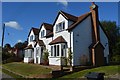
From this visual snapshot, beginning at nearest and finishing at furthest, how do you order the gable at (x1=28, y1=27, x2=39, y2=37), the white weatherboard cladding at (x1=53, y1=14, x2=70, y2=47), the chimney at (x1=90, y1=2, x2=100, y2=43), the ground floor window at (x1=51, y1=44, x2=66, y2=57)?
the white weatherboard cladding at (x1=53, y1=14, x2=70, y2=47) → the ground floor window at (x1=51, y1=44, x2=66, y2=57) → the chimney at (x1=90, y1=2, x2=100, y2=43) → the gable at (x1=28, y1=27, x2=39, y2=37)

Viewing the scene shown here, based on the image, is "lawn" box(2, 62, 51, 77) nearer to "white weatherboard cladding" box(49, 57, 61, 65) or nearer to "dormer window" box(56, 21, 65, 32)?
"white weatherboard cladding" box(49, 57, 61, 65)

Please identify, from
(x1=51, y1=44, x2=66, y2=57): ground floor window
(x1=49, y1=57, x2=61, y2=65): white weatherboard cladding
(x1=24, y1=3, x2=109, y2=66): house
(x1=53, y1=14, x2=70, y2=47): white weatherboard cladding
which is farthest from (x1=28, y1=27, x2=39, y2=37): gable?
(x1=49, y1=57, x2=61, y2=65): white weatherboard cladding

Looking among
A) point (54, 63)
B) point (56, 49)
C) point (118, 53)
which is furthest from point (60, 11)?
point (118, 53)

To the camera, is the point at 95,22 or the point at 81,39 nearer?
the point at 81,39

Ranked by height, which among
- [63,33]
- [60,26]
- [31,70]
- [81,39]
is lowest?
[31,70]

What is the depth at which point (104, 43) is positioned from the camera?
32719 millimetres

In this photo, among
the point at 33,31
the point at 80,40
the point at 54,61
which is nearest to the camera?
the point at 80,40

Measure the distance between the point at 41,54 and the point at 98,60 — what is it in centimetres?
1131

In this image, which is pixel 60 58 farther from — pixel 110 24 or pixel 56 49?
pixel 110 24

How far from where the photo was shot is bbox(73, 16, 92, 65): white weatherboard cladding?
92.6ft

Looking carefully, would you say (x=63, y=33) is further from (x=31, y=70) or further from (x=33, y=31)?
(x=33, y=31)

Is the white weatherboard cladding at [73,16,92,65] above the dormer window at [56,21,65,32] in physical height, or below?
below

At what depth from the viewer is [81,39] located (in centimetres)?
2920

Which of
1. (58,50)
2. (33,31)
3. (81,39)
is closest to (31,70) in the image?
(58,50)
